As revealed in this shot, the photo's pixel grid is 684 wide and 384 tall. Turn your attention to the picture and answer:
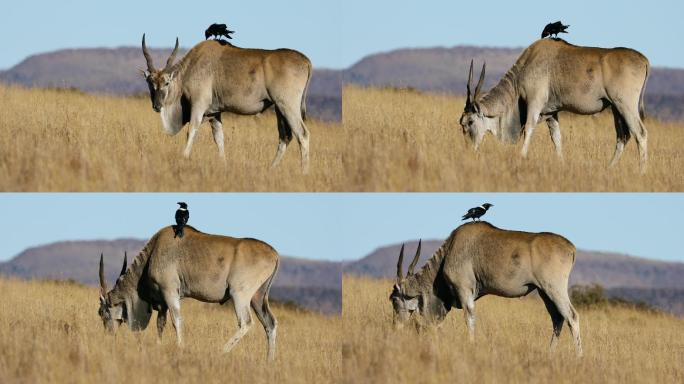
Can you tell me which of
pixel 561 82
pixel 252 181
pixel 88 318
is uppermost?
pixel 561 82

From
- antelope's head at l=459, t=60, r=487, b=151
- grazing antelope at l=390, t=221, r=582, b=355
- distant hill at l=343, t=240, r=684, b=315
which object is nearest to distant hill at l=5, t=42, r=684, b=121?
distant hill at l=343, t=240, r=684, b=315

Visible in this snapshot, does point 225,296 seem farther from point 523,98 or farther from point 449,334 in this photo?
point 523,98

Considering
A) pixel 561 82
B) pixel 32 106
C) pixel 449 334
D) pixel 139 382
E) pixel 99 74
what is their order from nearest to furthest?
pixel 139 382 → pixel 449 334 → pixel 561 82 → pixel 32 106 → pixel 99 74

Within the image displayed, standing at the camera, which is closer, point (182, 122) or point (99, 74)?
point (182, 122)

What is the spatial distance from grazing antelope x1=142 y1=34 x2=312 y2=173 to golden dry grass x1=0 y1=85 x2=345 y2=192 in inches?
16.6

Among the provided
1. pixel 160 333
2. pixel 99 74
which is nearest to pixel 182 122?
pixel 160 333

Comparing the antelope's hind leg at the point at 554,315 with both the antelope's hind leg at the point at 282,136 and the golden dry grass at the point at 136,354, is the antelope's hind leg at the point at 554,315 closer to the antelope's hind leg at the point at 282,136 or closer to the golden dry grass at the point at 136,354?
the golden dry grass at the point at 136,354

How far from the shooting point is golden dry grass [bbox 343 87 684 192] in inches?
689

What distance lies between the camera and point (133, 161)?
17.6 meters

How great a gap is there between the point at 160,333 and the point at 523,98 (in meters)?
6.01

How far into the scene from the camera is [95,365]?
14.9 meters

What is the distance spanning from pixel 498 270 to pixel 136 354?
4.76 m

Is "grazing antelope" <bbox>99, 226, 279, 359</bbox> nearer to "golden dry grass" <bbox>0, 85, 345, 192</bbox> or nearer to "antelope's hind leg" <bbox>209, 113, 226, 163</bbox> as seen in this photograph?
"golden dry grass" <bbox>0, 85, 345, 192</bbox>

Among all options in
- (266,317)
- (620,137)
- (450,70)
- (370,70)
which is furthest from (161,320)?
(450,70)
